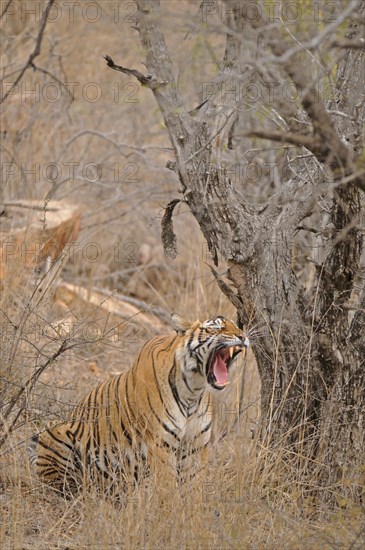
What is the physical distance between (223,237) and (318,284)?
542 mm

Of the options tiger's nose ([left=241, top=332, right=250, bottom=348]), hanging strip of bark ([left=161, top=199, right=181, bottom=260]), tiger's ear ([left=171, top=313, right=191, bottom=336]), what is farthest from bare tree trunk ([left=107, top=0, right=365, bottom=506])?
tiger's ear ([left=171, top=313, right=191, bottom=336])

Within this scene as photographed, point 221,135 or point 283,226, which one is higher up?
point 221,135


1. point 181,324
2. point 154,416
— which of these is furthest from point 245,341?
point 154,416

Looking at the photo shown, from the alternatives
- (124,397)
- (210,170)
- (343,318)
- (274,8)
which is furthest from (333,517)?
(274,8)

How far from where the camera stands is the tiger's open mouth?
5329 millimetres

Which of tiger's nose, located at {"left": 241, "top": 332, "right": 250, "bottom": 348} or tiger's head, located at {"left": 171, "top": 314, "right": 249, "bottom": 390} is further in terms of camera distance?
tiger's head, located at {"left": 171, "top": 314, "right": 249, "bottom": 390}

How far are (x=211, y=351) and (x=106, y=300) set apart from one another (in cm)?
170

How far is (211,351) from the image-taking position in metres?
5.30

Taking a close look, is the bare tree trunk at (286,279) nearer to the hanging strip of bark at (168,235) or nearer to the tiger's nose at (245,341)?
the tiger's nose at (245,341)

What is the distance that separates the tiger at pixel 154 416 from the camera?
5230 millimetres

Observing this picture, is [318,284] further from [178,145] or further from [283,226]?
[178,145]

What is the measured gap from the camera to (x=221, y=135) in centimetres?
500

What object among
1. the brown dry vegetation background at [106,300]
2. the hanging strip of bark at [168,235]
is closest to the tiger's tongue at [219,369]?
the brown dry vegetation background at [106,300]

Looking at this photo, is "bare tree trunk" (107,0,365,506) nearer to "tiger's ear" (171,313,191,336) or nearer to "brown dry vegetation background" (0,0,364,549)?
"brown dry vegetation background" (0,0,364,549)
